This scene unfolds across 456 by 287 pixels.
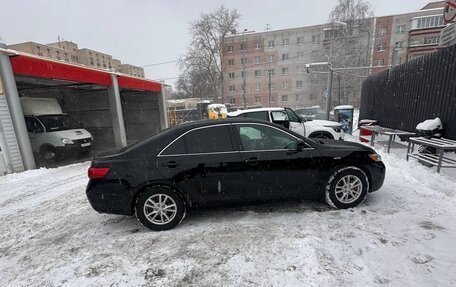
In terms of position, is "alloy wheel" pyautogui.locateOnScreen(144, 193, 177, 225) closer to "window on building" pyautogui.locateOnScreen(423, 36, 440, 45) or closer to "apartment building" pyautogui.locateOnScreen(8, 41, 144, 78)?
"window on building" pyautogui.locateOnScreen(423, 36, 440, 45)

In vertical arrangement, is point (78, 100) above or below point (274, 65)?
below

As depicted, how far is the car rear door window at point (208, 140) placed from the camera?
11.8 feet

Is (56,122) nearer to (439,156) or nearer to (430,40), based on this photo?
(439,156)

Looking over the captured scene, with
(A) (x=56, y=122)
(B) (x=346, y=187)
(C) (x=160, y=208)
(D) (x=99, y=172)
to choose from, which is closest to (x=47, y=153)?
(A) (x=56, y=122)

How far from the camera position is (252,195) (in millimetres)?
3648

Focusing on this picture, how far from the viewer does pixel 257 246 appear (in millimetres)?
2984

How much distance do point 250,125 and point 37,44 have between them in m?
74.8

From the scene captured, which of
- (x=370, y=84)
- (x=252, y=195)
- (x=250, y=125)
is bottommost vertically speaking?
(x=252, y=195)

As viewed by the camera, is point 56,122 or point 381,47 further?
point 381,47

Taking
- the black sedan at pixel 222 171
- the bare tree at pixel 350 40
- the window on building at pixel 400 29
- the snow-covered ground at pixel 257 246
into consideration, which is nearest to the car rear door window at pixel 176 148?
the black sedan at pixel 222 171

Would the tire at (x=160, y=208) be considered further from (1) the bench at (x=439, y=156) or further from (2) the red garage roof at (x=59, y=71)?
(2) the red garage roof at (x=59, y=71)

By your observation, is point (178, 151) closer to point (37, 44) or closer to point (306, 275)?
point (306, 275)

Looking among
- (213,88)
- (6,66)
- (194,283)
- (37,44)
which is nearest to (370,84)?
(194,283)

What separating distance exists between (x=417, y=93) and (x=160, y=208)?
821cm
